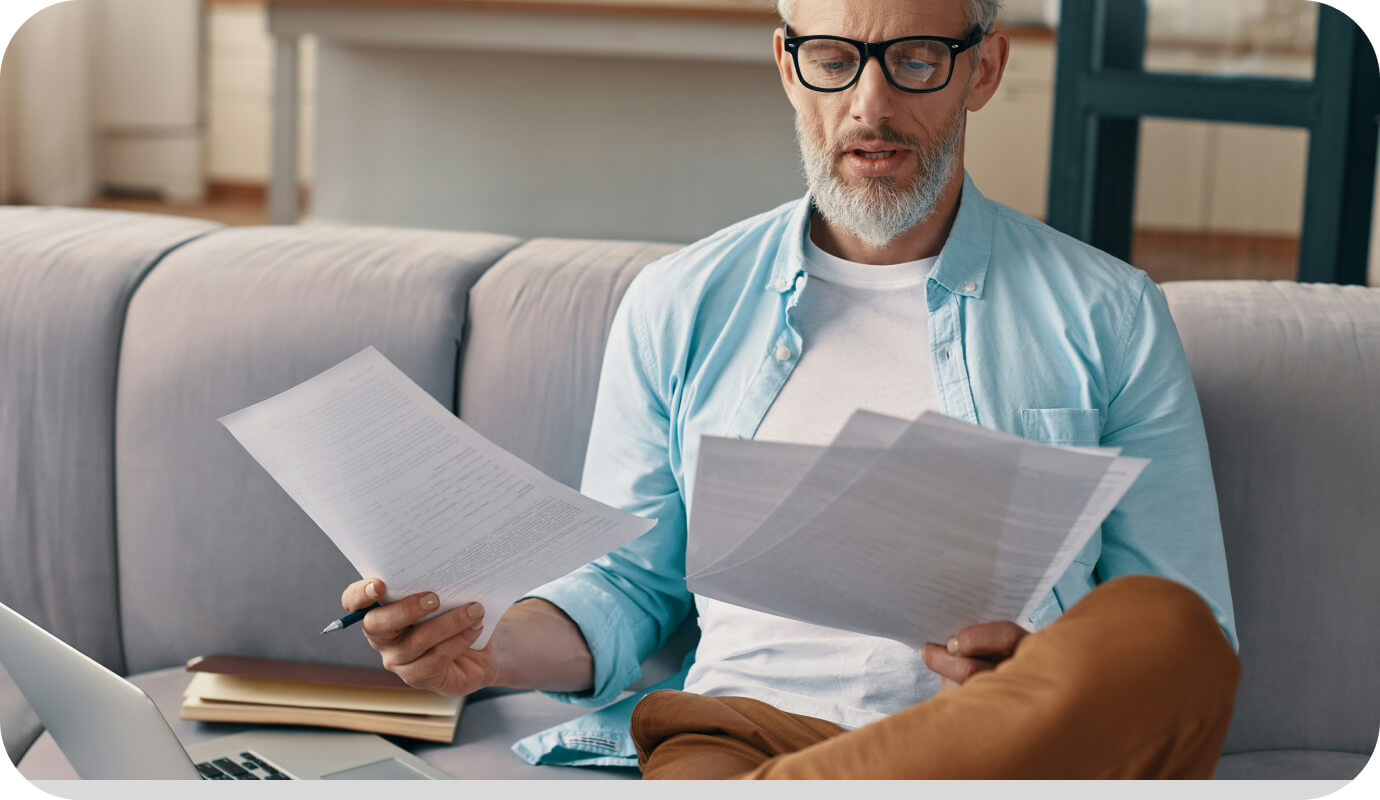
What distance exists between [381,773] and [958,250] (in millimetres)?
694

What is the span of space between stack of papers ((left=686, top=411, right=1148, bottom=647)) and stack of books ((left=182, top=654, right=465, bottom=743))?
1.64ft

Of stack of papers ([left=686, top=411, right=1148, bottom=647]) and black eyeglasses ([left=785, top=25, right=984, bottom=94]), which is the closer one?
stack of papers ([left=686, top=411, right=1148, bottom=647])

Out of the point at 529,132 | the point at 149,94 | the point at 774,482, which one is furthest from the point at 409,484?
the point at 149,94

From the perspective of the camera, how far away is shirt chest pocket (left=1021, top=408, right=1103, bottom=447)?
3.39 feet

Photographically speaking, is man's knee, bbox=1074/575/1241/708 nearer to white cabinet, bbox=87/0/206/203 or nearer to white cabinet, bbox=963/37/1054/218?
white cabinet, bbox=963/37/1054/218

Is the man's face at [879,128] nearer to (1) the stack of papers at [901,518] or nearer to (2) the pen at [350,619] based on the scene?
(1) the stack of papers at [901,518]

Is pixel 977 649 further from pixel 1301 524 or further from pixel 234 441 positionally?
pixel 234 441

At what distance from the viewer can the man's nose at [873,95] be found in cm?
103

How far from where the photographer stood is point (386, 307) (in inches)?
53.1

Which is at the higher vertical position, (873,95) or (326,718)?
(873,95)

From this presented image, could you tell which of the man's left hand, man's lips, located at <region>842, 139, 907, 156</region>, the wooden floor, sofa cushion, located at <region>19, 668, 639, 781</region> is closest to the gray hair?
man's lips, located at <region>842, 139, 907, 156</region>

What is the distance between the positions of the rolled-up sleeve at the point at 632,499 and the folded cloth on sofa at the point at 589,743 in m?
0.06

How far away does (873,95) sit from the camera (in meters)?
1.03
